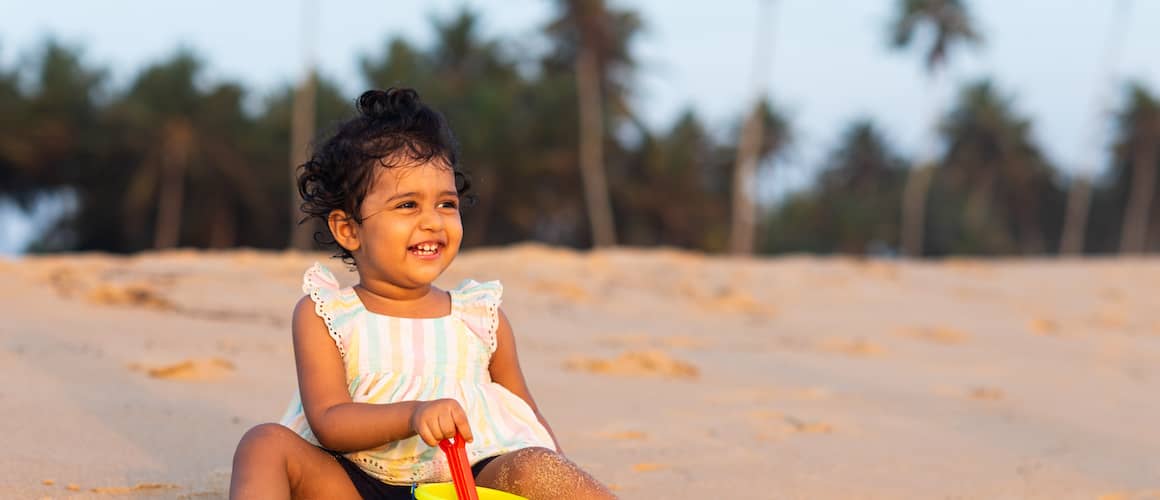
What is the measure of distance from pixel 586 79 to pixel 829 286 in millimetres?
19824

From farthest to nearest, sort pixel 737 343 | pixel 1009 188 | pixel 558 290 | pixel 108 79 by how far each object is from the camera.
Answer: pixel 1009 188, pixel 108 79, pixel 558 290, pixel 737 343

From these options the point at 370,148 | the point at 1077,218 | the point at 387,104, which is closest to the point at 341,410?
the point at 370,148

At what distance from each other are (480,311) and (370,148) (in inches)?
16.6

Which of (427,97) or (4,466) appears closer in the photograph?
(4,466)

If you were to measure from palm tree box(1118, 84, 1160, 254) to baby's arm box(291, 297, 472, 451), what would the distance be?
144ft

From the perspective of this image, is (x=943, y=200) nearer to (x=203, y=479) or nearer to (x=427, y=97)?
(x=427, y=97)

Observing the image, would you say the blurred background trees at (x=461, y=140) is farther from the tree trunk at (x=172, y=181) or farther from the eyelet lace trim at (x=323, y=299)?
the eyelet lace trim at (x=323, y=299)

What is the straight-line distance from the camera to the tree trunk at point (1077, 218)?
4350 cm

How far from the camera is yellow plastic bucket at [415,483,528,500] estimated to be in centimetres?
188

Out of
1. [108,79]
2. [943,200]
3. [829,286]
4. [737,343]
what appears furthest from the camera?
[943,200]

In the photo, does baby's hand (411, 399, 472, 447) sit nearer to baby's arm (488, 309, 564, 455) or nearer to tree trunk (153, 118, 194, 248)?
baby's arm (488, 309, 564, 455)

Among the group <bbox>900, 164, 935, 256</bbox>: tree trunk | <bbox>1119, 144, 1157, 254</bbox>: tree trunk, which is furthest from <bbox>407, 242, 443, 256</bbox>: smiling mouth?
<bbox>1119, 144, 1157, 254</bbox>: tree trunk

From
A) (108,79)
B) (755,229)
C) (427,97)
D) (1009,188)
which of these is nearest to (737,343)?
(427,97)

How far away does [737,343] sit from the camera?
671cm
